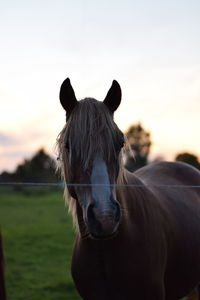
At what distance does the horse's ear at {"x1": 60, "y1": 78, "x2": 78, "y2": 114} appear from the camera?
3064mm

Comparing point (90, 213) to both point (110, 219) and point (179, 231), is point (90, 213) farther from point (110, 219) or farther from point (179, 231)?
point (179, 231)

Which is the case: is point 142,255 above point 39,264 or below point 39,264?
above

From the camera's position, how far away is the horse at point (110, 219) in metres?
2.67

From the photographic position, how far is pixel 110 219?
8.29 feet

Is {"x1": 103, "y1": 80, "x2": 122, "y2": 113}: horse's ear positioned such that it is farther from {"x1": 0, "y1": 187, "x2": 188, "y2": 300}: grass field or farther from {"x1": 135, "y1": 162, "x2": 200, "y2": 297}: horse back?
{"x1": 0, "y1": 187, "x2": 188, "y2": 300}: grass field

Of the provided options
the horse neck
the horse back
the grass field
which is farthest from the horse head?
the grass field

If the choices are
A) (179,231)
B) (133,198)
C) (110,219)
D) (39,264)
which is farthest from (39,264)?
(110,219)

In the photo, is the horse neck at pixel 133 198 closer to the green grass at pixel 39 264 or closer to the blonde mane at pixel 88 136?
the blonde mane at pixel 88 136

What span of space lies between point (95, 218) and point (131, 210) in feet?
2.22

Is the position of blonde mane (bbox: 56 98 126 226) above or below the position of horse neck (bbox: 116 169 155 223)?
above

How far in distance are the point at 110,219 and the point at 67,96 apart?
95cm

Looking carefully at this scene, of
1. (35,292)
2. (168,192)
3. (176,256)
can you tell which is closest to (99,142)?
(176,256)

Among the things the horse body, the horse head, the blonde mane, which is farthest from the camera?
the horse body

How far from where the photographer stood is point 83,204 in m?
2.76
